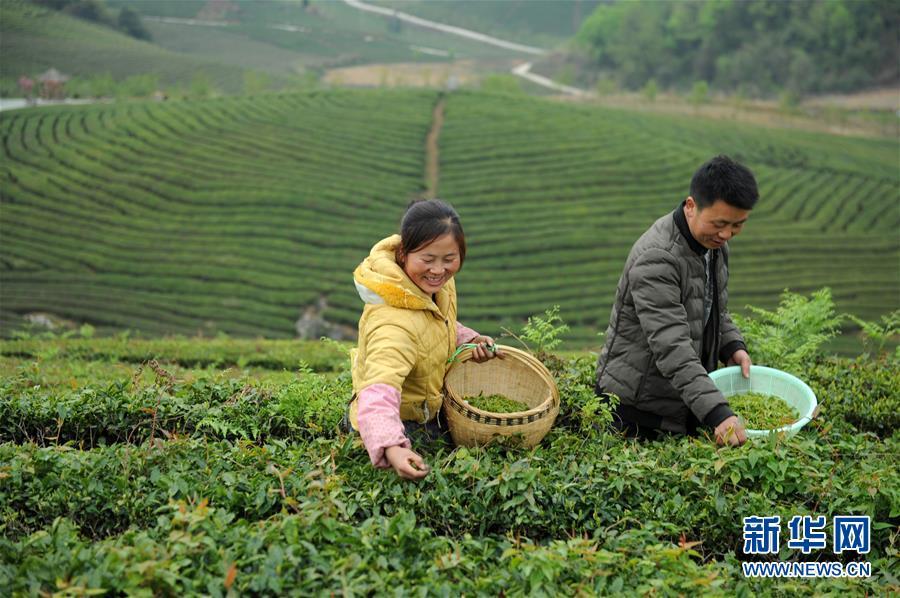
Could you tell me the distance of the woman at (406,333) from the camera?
340 centimetres

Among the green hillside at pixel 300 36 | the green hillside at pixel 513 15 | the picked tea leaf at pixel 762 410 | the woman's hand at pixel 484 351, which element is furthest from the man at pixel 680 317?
the green hillside at pixel 513 15

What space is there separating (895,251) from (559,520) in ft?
103

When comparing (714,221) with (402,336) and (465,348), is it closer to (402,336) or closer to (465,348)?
(465,348)

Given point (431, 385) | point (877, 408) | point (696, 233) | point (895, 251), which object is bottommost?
point (895, 251)

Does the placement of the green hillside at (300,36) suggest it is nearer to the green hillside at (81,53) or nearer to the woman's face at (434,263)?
the green hillside at (81,53)

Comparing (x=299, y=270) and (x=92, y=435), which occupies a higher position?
(x=92, y=435)

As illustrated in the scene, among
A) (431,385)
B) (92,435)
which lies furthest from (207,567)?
(92,435)

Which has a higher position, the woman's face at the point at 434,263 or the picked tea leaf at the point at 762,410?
the woman's face at the point at 434,263

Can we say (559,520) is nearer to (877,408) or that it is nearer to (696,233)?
(696,233)

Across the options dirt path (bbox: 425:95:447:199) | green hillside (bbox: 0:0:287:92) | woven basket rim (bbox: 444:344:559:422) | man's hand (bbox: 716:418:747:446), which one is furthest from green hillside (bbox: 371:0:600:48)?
man's hand (bbox: 716:418:747:446)

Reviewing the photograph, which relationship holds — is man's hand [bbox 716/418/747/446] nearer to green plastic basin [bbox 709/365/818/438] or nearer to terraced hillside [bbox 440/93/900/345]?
green plastic basin [bbox 709/365/818/438]

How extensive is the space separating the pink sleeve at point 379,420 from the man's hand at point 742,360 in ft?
8.03

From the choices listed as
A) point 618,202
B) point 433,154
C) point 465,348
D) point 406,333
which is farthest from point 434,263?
point 433,154

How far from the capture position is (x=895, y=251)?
3006 centimetres
